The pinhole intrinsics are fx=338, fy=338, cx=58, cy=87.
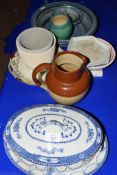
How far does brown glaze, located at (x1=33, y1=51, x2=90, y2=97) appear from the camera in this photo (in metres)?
0.71

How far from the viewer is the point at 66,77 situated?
0.71m

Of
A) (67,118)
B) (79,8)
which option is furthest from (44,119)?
(79,8)

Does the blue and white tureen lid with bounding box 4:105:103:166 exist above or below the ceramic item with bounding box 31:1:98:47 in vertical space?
below

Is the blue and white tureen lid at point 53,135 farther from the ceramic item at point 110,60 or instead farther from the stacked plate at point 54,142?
the ceramic item at point 110,60

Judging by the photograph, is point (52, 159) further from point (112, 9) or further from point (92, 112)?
point (112, 9)

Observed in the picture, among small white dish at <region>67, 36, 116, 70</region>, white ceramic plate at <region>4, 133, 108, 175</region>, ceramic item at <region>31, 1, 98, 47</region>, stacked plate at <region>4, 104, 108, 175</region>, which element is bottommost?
white ceramic plate at <region>4, 133, 108, 175</region>

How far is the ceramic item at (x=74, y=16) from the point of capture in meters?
0.96

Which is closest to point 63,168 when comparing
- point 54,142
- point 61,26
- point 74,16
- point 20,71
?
point 54,142

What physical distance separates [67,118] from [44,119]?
0.05 meters

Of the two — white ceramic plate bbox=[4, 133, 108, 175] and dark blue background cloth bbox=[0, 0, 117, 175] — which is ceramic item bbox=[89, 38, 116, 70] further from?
white ceramic plate bbox=[4, 133, 108, 175]

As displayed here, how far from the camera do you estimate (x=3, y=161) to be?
69cm

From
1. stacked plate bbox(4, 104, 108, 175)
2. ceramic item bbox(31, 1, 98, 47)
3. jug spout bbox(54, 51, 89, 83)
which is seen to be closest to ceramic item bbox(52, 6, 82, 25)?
ceramic item bbox(31, 1, 98, 47)

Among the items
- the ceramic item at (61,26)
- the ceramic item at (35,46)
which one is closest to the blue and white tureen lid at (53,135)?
the ceramic item at (35,46)

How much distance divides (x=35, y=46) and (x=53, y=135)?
0.28 meters
